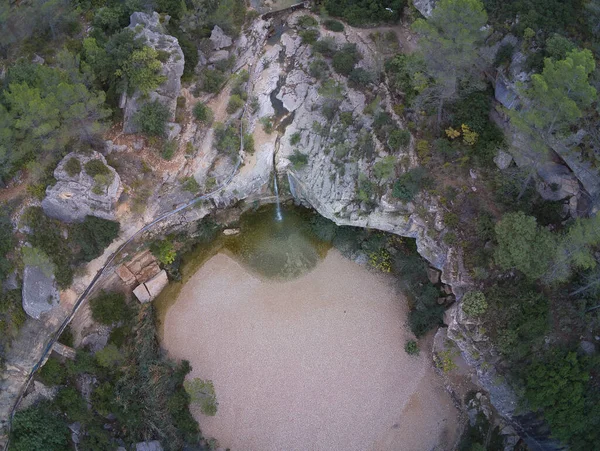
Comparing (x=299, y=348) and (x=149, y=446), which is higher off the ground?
(x=299, y=348)

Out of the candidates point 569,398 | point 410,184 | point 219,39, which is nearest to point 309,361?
point 410,184

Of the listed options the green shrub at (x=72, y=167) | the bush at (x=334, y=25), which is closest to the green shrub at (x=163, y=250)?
the green shrub at (x=72, y=167)

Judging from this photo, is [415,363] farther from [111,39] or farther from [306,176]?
[111,39]

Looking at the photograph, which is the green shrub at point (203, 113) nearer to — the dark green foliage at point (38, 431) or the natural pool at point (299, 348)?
the natural pool at point (299, 348)

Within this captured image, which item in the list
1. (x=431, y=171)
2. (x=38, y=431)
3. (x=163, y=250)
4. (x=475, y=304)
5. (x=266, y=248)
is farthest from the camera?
(x=266, y=248)

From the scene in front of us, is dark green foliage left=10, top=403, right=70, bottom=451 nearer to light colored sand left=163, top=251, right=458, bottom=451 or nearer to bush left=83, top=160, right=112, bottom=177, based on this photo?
light colored sand left=163, top=251, right=458, bottom=451

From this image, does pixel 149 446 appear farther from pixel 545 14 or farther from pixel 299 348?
pixel 545 14

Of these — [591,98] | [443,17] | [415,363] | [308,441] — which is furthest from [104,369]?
[591,98]
